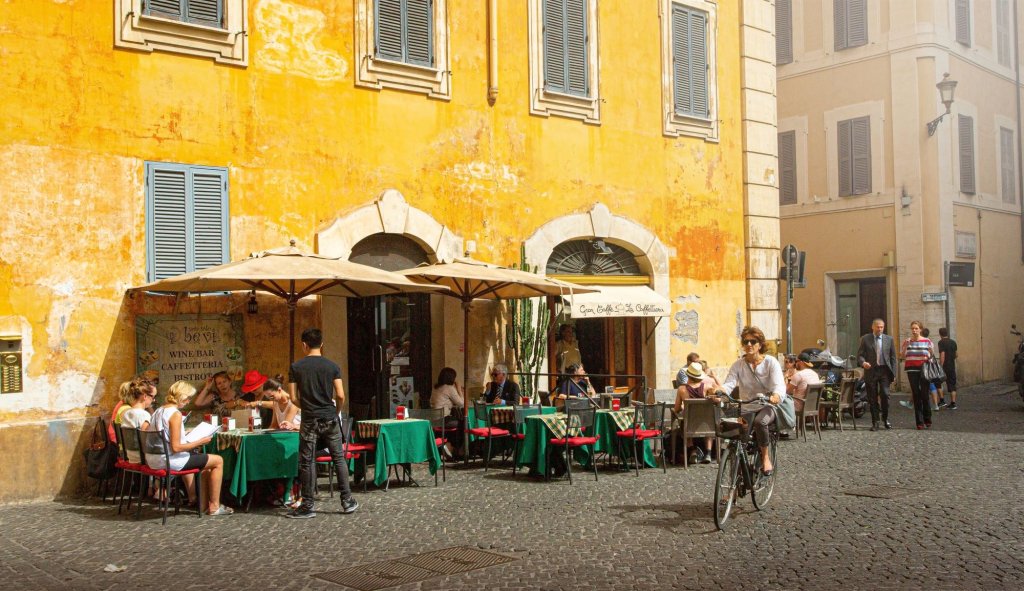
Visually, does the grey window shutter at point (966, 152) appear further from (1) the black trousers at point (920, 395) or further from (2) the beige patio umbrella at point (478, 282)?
(2) the beige patio umbrella at point (478, 282)

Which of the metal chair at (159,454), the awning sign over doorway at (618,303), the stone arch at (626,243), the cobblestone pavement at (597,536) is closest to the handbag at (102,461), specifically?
the cobblestone pavement at (597,536)

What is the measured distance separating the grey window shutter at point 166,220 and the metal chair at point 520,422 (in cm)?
377

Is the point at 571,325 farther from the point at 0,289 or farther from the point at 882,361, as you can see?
the point at 0,289

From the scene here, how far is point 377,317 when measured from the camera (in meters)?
12.5

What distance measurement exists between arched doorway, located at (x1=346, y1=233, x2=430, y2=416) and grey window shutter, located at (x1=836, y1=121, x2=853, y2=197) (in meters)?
13.3

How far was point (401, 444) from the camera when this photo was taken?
9.67 m

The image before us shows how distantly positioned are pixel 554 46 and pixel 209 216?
5466 millimetres

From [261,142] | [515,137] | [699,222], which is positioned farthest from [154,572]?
[699,222]

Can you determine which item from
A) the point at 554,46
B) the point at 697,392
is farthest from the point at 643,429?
the point at 554,46

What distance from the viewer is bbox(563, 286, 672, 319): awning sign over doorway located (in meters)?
13.1

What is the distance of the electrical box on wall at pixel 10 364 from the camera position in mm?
9461

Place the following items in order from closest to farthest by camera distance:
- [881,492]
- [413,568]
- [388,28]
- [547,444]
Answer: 1. [413,568]
2. [881,492]
3. [547,444]
4. [388,28]

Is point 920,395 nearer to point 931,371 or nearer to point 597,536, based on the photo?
point 931,371

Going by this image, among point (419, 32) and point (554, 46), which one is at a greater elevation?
point (554, 46)
